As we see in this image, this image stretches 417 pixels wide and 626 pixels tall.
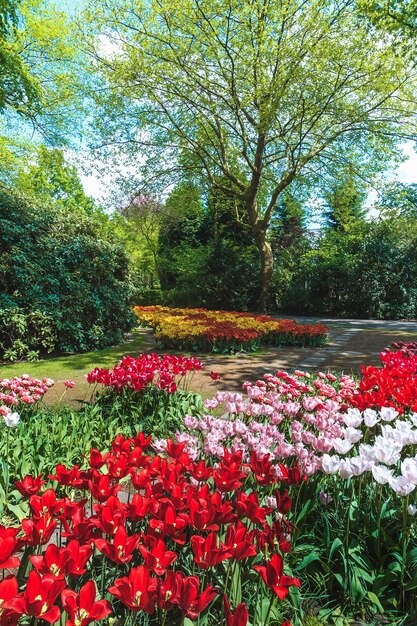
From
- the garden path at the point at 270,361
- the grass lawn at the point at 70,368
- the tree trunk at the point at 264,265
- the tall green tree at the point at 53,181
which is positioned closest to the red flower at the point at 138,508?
the garden path at the point at 270,361

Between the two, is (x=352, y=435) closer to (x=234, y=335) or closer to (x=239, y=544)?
(x=239, y=544)

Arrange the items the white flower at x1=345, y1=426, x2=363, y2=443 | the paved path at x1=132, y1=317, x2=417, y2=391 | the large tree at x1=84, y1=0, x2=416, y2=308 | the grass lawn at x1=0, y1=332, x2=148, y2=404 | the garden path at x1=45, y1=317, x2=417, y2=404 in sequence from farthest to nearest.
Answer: the large tree at x1=84, y1=0, x2=416, y2=308, the paved path at x1=132, y1=317, x2=417, y2=391, the garden path at x1=45, y1=317, x2=417, y2=404, the grass lawn at x1=0, y1=332, x2=148, y2=404, the white flower at x1=345, y1=426, x2=363, y2=443

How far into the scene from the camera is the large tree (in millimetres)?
12500

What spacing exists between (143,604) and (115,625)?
754mm

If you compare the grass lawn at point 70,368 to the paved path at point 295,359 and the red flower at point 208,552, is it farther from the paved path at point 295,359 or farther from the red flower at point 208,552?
the red flower at point 208,552

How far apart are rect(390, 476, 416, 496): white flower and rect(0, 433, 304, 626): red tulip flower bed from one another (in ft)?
1.34

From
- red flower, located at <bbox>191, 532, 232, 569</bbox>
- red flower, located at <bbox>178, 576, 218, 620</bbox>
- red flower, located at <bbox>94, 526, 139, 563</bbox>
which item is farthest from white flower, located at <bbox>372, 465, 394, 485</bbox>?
red flower, located at <bbox>94, 526, 139, 563</bbox>

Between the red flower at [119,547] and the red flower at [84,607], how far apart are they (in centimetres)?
16

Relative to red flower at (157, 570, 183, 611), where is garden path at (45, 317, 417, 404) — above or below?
below

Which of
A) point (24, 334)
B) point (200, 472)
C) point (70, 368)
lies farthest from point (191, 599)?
point (24, 334)

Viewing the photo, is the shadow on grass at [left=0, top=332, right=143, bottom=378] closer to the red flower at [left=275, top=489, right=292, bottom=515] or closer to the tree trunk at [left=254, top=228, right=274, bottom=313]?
the red flower at [left=275, top=489, right=292, bottom=515]

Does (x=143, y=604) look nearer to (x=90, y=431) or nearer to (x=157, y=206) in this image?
(x=90, y=431)

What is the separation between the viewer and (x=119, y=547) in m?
1.28

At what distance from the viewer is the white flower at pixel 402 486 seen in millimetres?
1657
